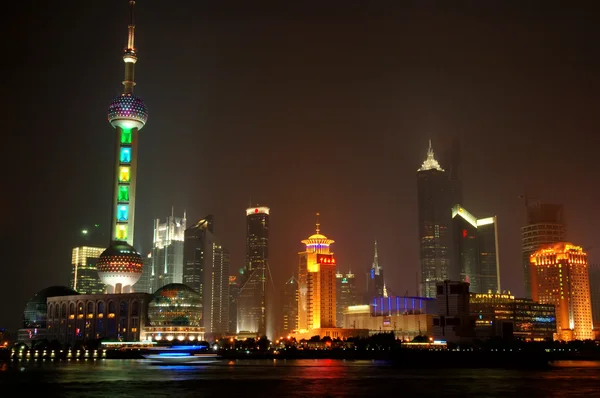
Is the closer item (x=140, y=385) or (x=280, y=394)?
(x=280, y=394)

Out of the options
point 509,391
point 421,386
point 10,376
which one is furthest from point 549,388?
point 10,376

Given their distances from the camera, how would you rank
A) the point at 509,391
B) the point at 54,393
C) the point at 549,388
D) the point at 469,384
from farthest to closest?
the point at 469,384, the point at 549,388, the point at 509,391, the point at 54,393

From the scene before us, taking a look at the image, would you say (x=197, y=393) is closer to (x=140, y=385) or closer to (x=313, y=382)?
(x=140, y=385)

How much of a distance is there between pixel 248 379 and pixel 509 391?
46.5 m

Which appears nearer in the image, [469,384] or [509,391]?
[509,391]

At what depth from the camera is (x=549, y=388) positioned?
115m

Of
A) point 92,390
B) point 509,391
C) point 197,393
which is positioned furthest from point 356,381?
point 92,390

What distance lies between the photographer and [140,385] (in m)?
111

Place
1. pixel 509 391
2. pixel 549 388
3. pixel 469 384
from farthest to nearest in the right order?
pixel 469 384
pixel 549 388
pixel 509 391

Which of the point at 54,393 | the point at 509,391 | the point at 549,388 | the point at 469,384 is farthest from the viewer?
the point at 469,384

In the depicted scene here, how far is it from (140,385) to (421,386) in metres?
45.7

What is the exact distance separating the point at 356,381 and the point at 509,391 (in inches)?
Answer: 1081

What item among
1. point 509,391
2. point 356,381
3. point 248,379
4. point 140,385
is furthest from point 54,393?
point 509,391

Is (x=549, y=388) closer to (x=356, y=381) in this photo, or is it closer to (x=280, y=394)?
(x=356, y=381)
